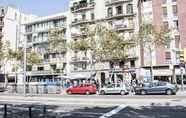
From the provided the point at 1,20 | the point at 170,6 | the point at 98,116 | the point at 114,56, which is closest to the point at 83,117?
the point at 98,116

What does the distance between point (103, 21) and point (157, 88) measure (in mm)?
29877

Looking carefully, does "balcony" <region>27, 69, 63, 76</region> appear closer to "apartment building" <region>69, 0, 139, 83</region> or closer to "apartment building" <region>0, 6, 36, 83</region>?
"apartment building" <region>69, 0, 139, 83</region>

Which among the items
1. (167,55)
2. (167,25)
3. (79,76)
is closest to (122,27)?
(167,25)

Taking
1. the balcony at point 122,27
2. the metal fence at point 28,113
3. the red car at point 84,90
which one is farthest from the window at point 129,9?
the metal fence at point 28,113

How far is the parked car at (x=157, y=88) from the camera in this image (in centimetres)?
3347

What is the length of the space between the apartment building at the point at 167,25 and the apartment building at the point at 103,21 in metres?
3.05

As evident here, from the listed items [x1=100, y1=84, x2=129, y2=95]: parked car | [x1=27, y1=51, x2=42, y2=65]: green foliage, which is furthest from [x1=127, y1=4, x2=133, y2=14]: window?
[x1=100, y1=84, x2=129, y2=95]: parked car

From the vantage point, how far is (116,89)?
37.2 m

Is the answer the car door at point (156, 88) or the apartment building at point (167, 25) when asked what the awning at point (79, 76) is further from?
the car door at point (156, 88)

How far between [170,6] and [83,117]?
41346 mm

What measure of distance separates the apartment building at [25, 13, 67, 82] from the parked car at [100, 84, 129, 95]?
2867 centimetres

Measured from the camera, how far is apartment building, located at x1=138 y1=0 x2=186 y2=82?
52.6 meters

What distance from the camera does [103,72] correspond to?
6028cm

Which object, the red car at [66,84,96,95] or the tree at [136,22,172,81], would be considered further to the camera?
the tree at [136,22,172,81]
